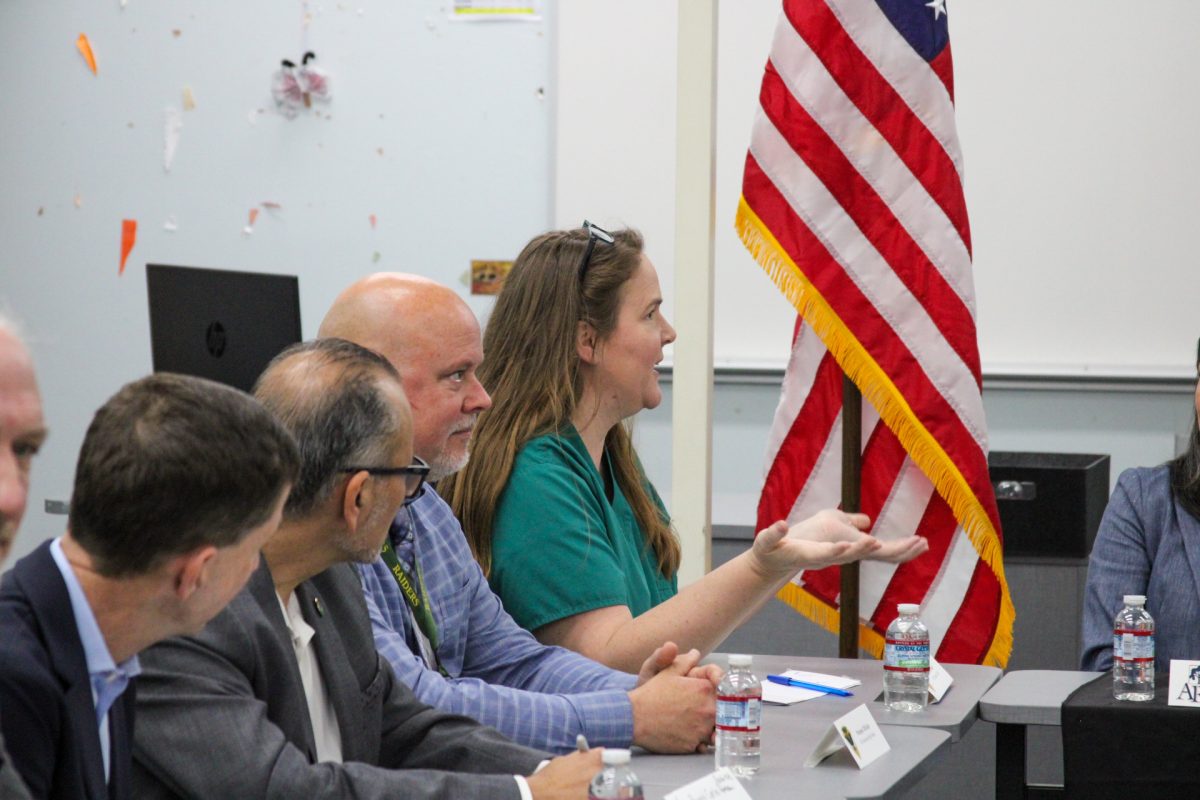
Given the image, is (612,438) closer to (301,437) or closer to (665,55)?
(301,437)

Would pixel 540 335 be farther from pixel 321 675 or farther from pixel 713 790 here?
pixel 713 790

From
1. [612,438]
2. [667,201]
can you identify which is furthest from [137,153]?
[612,438]

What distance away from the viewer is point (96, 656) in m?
1.23

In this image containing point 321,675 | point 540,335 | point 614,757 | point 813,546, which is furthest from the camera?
point 540,335

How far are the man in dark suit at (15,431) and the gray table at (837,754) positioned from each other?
0.81 m

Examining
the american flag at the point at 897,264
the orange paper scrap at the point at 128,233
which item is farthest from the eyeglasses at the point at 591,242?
the orange paper scrap at the point at 128,233

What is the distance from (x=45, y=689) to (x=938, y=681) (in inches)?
59.1


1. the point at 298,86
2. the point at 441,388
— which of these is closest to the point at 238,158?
the point at 298,86

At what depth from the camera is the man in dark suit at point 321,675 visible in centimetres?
141

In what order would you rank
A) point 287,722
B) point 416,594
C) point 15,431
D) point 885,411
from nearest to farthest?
point 15,431, point 287,722, point 416,594, point 885,411

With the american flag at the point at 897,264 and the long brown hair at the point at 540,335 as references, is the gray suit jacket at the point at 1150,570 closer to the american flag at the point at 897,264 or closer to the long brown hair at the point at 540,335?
the american flag at the point at 897,264

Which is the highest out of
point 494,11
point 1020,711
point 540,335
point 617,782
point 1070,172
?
point 494,11

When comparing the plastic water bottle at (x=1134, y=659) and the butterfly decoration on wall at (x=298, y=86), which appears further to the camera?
the butterfly decoration on wall at (x=298, y=86)

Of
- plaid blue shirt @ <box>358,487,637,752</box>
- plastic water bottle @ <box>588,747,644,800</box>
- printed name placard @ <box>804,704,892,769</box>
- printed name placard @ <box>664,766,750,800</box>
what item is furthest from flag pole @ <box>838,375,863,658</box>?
plastic water bottle @ <box>588,747,644,800</box>
